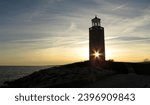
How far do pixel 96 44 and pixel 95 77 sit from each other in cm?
742

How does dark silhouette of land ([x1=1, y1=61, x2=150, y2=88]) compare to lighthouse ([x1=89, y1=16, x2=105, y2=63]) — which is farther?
lighthouse ([x1=89, y1=16, x2=105, y2=63])

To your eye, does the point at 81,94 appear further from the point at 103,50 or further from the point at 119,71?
the point at 103,50

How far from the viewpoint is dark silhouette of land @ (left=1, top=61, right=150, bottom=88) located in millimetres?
12578

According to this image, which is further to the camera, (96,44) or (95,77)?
(96,44)

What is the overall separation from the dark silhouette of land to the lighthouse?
73 centimetres

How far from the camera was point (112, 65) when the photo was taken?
19.2 m

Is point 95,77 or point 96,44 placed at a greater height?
point 96,44

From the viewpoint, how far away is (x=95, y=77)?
1410 cm

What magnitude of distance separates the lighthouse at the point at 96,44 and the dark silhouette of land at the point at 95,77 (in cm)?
73

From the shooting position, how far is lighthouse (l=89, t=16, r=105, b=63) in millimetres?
21219

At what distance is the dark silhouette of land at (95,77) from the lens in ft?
41.3

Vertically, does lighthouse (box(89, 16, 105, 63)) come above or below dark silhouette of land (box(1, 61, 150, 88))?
above

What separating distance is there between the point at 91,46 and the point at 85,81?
8696 mm

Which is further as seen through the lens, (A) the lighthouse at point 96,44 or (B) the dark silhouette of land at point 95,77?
(A) the lighthouse at point 96,44
